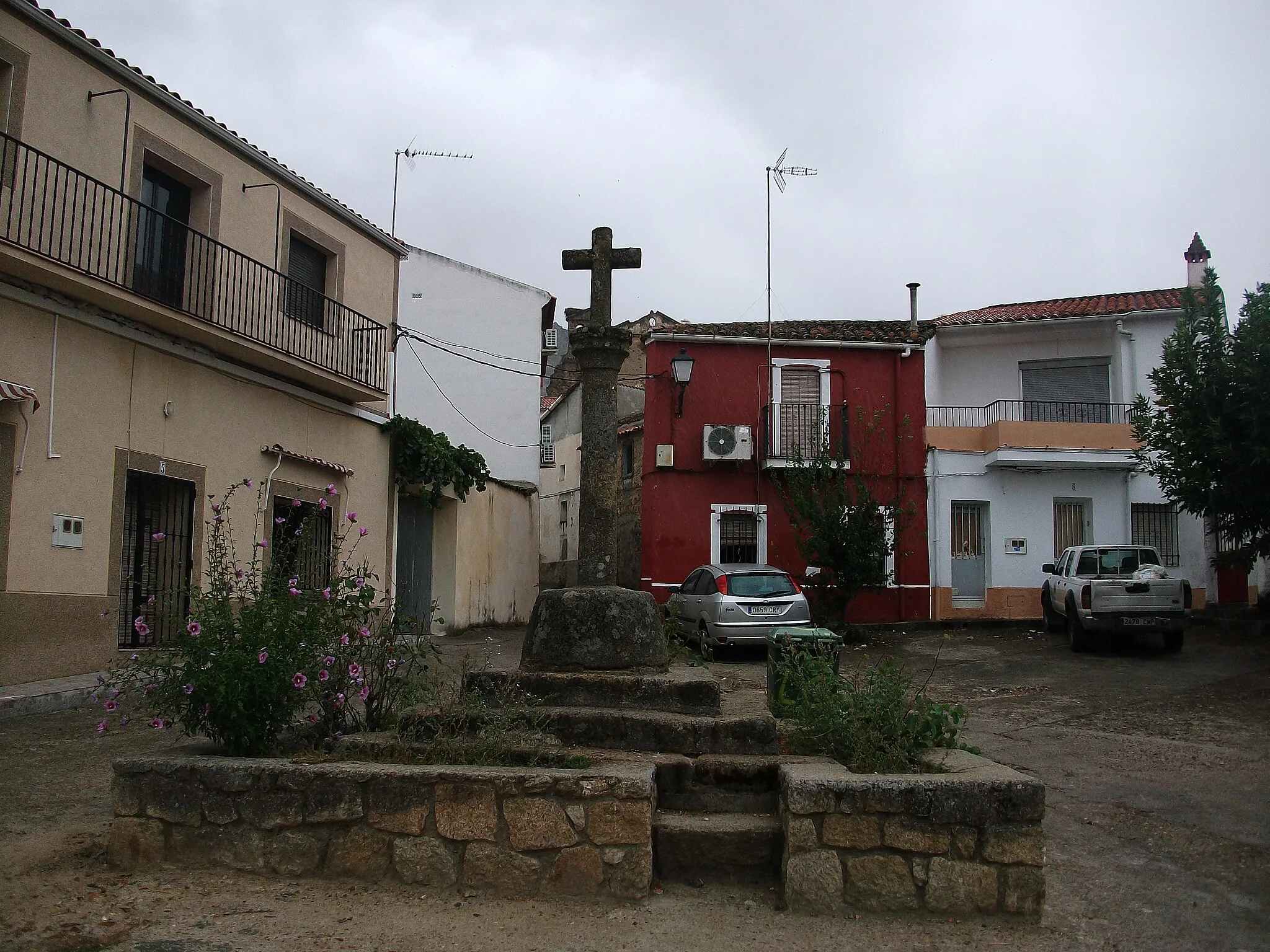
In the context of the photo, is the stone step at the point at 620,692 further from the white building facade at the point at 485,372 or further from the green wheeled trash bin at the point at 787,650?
the white building facade at the point at 485,372

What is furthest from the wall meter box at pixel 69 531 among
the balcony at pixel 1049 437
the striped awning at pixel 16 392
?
the balcony at pixel 1049 437

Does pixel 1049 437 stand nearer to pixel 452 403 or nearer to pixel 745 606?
pixel 745 606

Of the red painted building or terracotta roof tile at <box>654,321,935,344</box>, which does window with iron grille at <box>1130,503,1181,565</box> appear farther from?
terracotta roof tile at <box>654,321,935,344</box>

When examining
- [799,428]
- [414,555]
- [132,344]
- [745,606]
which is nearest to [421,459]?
[414,555]

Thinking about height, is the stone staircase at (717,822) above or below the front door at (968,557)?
below

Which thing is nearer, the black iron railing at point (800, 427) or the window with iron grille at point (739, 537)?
the black iron railing at point (800, 427)

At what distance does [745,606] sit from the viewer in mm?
14141

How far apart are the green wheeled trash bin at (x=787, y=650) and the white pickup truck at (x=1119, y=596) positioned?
30.8 feet

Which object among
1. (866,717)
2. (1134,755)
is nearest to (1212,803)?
(1134,755)

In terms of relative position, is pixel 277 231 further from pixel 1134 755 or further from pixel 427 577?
pixel 1134 755

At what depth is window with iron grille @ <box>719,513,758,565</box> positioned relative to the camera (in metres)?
19.6

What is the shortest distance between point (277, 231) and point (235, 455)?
3.09 metres

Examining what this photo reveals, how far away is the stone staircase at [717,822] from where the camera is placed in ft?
15.0

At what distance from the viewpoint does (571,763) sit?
4.71m
